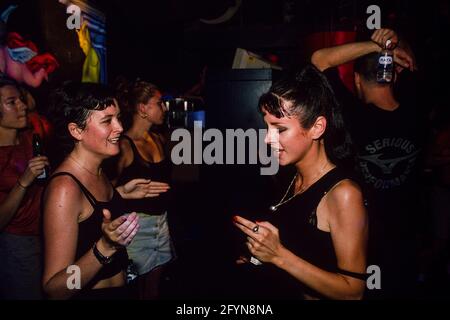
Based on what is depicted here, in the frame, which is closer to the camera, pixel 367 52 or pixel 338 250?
pixel 338 250

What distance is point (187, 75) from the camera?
7781 mm

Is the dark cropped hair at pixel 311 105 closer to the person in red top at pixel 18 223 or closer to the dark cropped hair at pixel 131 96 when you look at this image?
the person in red top at pixel 18 223

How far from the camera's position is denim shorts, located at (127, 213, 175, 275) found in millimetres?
2947

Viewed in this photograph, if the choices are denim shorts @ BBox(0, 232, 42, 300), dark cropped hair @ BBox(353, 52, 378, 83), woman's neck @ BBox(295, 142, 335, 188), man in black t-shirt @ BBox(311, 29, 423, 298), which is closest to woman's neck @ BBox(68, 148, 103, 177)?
denim shorts @ BBox(0, 232, 42, 300)

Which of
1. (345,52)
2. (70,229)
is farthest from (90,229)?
(345,52)

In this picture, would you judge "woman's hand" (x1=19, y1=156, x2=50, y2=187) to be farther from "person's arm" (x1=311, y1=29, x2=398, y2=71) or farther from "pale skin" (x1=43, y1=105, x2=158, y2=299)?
"person's arm" (x1=311, y1=29, x2=398, y2=71)

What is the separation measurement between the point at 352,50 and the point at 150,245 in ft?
7.14

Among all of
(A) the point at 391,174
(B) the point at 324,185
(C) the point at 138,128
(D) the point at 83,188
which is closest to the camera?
(B) the point at 324,185

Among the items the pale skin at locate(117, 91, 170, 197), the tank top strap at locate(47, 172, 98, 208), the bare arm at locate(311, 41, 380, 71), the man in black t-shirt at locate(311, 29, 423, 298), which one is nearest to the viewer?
the tank top strap at locate(47, 172, 98, 208)

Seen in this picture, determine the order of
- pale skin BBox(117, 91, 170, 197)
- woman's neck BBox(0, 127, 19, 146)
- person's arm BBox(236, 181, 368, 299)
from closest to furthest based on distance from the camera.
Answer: person's arm BBox(236, 181, 368, 299), woman's neck BBox(0, 127, 19, 146), pale skin BBox(117, 91, 170, 197)

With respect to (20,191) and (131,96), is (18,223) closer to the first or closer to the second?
(20,191)

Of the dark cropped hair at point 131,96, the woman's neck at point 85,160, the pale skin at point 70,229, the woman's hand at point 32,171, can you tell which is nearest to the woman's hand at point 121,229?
the pale skin at point 70,229

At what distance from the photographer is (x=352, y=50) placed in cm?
244

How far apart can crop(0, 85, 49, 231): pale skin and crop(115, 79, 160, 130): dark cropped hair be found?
0.94 m
